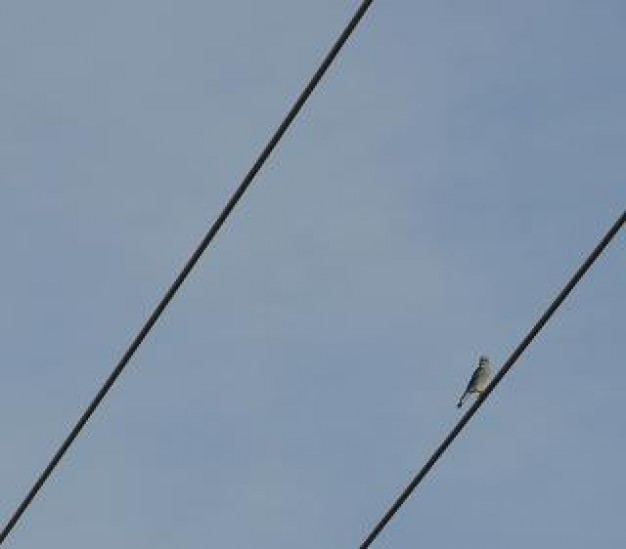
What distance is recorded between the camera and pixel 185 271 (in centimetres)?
1016

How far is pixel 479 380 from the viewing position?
33.2 meters

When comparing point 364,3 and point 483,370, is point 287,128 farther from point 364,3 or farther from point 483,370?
point 483,370

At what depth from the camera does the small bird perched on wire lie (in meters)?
33.1

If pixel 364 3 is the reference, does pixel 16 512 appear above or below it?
below

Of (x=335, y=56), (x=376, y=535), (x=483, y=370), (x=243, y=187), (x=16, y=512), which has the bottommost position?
(x=16, y=512)

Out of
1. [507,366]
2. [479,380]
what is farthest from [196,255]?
[479,380]

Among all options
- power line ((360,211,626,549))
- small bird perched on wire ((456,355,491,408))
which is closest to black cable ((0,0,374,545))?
power line ((360,211,626,549))

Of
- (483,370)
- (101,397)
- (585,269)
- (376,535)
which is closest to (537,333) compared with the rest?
(585,269)

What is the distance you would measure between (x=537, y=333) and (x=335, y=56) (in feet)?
4.82

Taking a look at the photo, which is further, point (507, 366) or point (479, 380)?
point (479, 380)

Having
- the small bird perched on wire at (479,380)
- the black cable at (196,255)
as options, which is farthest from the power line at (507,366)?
the small bird perched on wire at (479,380)

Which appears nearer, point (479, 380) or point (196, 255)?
point (196, 255)

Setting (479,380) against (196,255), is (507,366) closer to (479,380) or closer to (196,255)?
(196,255)

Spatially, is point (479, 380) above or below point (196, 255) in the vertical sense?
above
